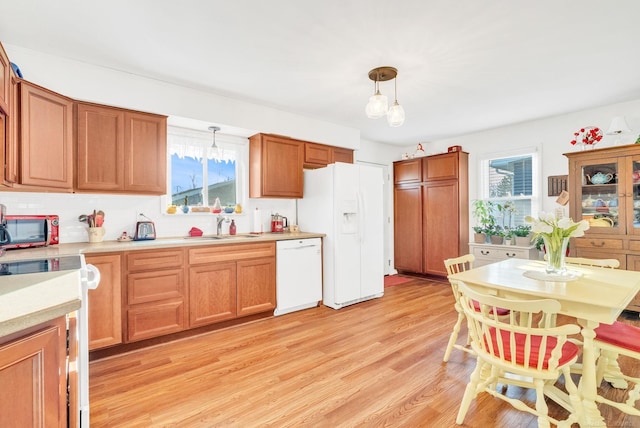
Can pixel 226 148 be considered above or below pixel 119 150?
above

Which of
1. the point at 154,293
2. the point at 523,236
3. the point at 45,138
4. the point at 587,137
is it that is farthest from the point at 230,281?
the point at 587,137

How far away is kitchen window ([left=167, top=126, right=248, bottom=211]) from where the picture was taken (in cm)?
348

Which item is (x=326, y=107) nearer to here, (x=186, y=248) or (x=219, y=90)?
(x=219, y=90)

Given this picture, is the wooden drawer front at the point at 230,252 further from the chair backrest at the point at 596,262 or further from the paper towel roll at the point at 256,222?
the chair backrest at the point at 596,262

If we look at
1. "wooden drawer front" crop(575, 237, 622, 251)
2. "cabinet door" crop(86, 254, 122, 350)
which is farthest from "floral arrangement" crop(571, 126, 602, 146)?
"cabinet door" crop(86, 254, 122, 350)

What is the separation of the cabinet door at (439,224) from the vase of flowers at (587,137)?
5.06ft

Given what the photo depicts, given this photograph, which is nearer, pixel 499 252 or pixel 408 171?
pixel 499 252

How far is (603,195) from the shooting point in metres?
3.51

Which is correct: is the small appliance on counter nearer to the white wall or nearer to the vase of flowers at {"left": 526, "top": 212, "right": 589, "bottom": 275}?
the vase of flowers at {"left": 526, "top": 212, "right": 589, "bottom": 275}

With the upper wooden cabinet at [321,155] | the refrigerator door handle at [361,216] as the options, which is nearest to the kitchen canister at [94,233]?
the upper wooden cabinet at [321,155]

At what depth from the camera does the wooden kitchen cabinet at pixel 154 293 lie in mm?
2635

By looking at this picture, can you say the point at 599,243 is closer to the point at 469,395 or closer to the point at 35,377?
the point at 469,395

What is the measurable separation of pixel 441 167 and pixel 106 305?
15.6 ft

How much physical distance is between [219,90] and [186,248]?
5.48 ft
